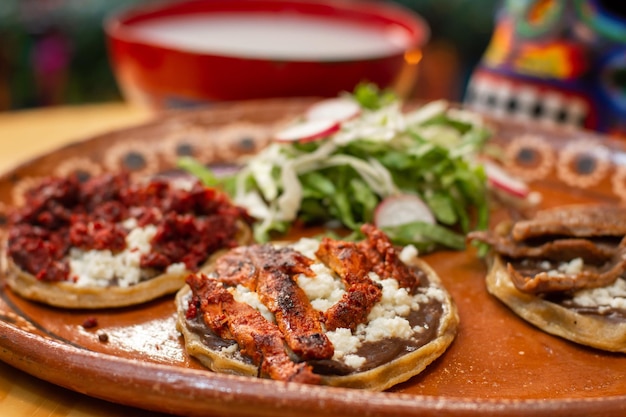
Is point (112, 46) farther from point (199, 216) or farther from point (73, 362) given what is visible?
point (73, 362)

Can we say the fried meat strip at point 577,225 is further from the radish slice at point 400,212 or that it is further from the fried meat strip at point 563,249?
the radish slice at point 400,212

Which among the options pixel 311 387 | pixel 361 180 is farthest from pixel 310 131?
pixel 311 387

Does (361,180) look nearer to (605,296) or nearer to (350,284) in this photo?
(350,284)

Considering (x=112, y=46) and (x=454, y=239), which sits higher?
(x=112, y=46)

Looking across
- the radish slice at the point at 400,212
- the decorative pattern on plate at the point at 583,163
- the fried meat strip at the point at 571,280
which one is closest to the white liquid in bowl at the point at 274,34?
the decorative pattern on plate at the point at 583,163

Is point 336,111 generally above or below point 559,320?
above

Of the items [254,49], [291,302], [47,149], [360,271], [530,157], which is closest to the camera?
[291,302]

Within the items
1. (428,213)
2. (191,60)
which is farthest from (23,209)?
(428,213)

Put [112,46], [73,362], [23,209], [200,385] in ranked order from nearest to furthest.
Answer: [200,385] < [73,362] < [23,209] < [112,46]
